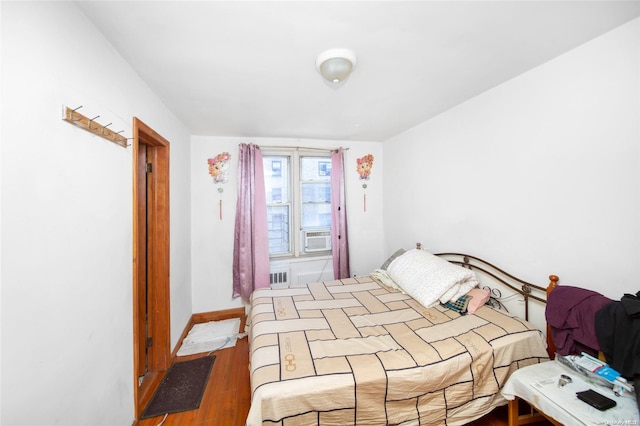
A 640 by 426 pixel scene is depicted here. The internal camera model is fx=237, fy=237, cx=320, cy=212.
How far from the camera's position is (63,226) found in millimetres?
1049

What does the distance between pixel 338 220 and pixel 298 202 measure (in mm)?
643

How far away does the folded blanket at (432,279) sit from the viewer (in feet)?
6.66

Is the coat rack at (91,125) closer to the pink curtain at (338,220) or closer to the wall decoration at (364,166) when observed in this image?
the pink curtain at (338,220)

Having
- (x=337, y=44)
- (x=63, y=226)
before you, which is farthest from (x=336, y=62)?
(x=63, y=226)

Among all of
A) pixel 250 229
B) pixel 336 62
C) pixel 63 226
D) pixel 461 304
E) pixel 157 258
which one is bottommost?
pixel 461 304

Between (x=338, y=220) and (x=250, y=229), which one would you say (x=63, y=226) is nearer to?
(x=250, y=229)

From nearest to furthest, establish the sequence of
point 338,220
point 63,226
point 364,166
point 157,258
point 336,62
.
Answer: point 63,226 < point 336,62 < point 157,258 < point 338,220 < point 364,166

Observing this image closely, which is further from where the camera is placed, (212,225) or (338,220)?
(338,220)

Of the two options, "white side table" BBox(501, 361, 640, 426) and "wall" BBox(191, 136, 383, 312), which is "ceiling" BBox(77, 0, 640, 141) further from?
"white side table" BBox(501, 361, 640, 426)

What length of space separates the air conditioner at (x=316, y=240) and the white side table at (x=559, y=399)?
97.6 inches

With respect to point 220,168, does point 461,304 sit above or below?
below

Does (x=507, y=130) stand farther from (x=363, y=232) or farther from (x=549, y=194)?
(x=363, y=232)

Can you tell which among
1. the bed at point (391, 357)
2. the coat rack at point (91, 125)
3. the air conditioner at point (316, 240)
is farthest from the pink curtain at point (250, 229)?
the coat rack at point (91, 125)

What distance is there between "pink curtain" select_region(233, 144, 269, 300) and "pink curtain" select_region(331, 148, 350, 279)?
3.18ft
